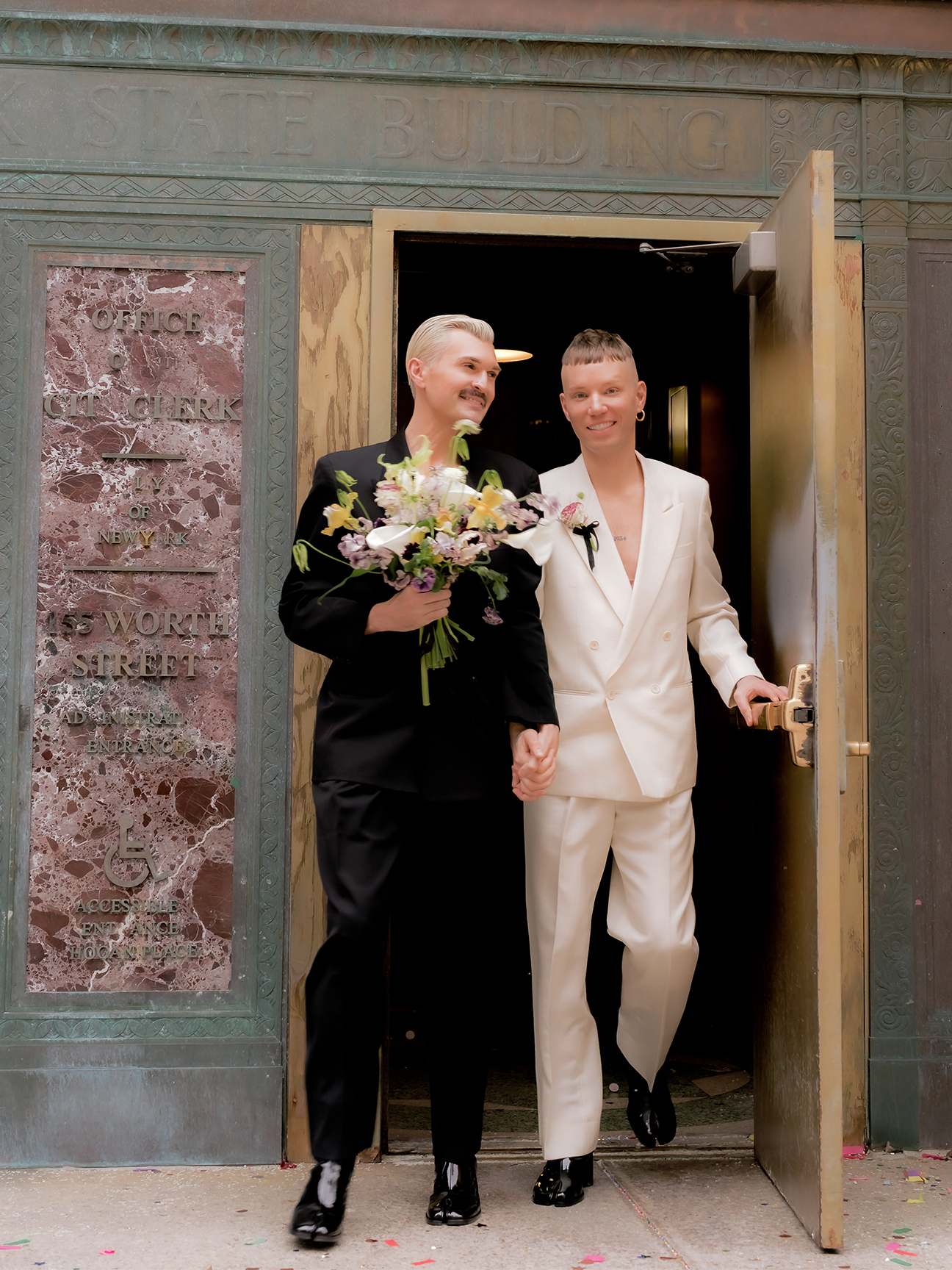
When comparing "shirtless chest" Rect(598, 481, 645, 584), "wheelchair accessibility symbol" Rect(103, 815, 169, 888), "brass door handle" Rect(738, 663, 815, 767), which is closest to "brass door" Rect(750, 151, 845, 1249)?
"brass door handle" Rect(738, 663, 815, 767)

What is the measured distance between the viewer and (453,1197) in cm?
288

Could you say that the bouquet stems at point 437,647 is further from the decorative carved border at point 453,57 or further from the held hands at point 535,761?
the decorative carved border at point 453,57

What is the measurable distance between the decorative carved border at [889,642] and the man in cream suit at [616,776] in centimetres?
65

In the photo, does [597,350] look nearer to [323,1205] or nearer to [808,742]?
[808,742]

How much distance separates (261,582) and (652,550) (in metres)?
1.16

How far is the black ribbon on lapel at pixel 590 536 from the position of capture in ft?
10.3

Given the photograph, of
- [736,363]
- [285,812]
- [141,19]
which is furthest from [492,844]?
[736,363]

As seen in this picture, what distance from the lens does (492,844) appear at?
9.95 feet

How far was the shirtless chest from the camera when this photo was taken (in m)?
3.27

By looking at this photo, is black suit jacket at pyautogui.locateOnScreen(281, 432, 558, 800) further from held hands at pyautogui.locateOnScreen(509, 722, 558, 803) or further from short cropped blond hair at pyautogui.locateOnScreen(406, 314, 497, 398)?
short cropped blond hair at pyautogui.locateOnScreen(406, 314, 497, 398)

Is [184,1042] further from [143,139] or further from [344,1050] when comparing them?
[143,139]

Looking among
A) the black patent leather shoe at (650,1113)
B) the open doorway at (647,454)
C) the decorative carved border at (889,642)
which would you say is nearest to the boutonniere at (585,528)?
the open doorway at (647,454)

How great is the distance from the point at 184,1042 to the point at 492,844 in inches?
44.9

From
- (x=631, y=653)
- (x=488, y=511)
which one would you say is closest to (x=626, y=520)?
(x=631, y=653)
